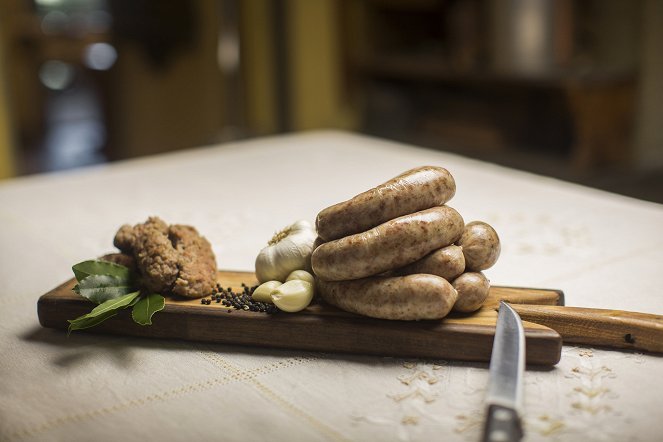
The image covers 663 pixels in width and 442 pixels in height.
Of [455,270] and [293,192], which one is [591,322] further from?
[293,192]

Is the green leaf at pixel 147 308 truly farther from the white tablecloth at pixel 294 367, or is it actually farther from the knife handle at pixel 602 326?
the knife handle at pixel 602 326

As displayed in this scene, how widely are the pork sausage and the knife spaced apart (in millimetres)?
79

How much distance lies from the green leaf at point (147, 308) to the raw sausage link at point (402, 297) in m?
0.25

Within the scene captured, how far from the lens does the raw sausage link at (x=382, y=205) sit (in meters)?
0.93

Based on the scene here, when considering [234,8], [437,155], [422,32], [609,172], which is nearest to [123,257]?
[437,155]

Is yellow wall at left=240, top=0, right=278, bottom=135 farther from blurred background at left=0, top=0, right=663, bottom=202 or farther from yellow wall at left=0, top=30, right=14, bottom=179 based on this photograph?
yellow wall at left=0, top=30, right=14, bottom=179

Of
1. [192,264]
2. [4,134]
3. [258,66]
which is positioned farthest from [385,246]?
[258,66]

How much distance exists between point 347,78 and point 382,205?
411 centimetres

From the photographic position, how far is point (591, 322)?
0.94 meters

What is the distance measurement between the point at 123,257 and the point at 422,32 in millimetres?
4100

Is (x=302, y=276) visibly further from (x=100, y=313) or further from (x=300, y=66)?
(x=300, y=66)

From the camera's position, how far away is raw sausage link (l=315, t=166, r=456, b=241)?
934mm

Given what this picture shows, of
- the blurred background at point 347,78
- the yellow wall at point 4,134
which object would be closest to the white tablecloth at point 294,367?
the blurred background at point 347,78

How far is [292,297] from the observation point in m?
0.95
